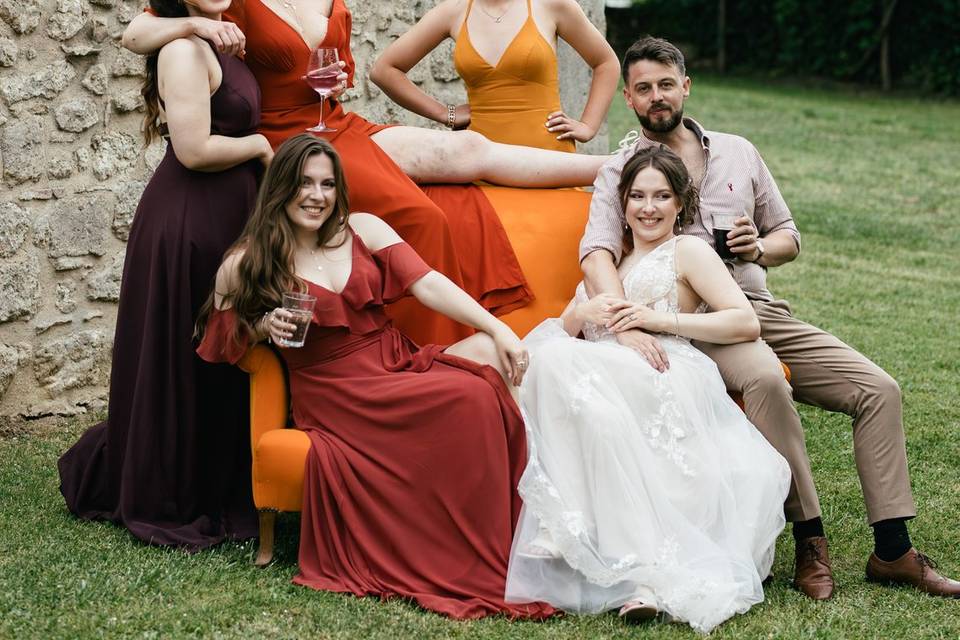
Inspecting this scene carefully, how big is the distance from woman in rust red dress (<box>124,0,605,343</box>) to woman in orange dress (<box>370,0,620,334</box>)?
0.15 meters

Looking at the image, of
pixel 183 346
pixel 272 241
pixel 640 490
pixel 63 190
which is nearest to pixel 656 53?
pixel 272 241

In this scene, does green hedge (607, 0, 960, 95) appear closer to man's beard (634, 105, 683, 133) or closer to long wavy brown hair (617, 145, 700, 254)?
man's beard (634, 105, 683, 133)

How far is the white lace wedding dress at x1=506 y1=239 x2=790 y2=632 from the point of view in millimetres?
4242

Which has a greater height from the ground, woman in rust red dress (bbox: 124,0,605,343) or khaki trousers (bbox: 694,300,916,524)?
woman in rust red dress (bbox: 124,0,605,343)

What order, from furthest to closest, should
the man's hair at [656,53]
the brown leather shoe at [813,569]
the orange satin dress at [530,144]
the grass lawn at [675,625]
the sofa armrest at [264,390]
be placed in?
the orange satin dress at [530,144] < the man's hair at [656,53] < the sofa armrest at [264,390] < the brown leather shoe at [813,569] < the grass lawn at [675,625]

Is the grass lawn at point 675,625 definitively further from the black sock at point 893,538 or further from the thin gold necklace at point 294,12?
the thin gold necklace at point 294,12

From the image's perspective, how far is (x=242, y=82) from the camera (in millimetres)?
4926

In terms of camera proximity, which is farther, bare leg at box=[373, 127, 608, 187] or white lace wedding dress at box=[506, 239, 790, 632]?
bare leg at box=[373, 127, 608, 187]

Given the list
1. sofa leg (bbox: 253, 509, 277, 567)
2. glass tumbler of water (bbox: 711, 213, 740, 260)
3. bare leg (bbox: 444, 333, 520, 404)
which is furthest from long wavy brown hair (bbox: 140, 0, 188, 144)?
glass tumbler of water (bbox: 711, 213, 740, 260)

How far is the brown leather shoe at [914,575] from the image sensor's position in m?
4.59

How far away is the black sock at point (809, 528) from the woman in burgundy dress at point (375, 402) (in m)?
1.04

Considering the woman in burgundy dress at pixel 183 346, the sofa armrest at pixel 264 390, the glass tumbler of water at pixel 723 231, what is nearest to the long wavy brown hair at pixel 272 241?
the sofa armrest at pixel 264 390

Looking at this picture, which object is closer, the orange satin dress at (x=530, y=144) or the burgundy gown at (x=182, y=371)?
the burgundy gown at (x=182, y=371)

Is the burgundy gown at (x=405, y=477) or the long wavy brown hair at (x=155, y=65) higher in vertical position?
the long wavy brown hair at (x=155, y=65)
